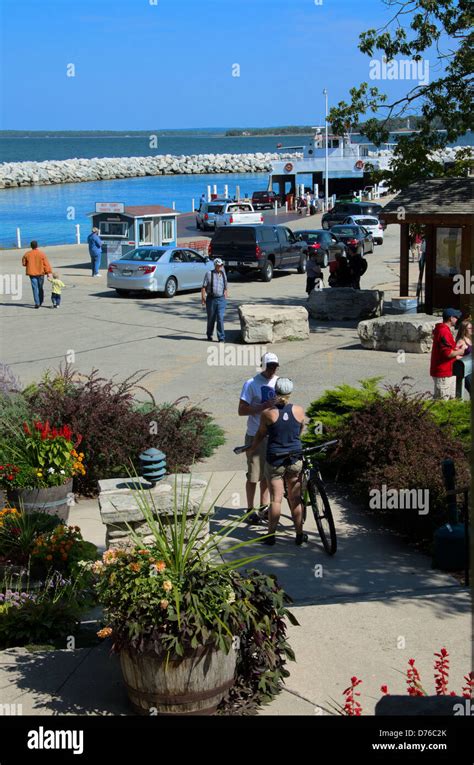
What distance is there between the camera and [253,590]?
6.10 metres

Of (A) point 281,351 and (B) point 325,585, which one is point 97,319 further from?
(B) point 325,585

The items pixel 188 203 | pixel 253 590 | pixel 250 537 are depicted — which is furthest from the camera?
pixel 188 203

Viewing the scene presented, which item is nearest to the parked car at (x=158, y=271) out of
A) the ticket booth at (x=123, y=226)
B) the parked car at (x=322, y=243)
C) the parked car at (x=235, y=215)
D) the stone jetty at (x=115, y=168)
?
the ticket booth at (x=123, y=226)

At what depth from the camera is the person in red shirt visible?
13.0 meters

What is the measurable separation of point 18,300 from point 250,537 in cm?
1906

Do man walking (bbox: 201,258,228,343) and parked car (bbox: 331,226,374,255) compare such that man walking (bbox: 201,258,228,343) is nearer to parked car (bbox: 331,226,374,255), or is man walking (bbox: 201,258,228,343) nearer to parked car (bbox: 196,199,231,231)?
parked car (bbox: 331,226,374,255)

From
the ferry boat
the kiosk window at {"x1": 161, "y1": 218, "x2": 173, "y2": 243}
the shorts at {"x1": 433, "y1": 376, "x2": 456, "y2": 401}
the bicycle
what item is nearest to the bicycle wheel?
the bicycle

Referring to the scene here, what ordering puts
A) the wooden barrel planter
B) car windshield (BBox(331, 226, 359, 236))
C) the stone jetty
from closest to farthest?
the wooden barrel planter, car windshield (BBox(331, 226, 359, 236)), the stone jetty

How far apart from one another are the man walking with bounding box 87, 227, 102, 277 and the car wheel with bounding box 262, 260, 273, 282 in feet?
17.5

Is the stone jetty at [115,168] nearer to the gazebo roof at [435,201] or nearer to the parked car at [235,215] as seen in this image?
the parked car at [235,215]

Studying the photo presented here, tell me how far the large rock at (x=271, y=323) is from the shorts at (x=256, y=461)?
1041 cm

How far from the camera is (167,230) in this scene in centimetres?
3556

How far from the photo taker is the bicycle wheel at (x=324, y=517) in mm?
9164
